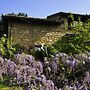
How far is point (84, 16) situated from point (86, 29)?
11.1 m

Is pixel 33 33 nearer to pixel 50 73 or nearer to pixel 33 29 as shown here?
pixel 33 29

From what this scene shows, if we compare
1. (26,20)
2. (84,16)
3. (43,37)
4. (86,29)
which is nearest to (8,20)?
(26,20)

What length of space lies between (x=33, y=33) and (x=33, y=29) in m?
0.28

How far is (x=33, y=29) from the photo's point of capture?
23.4 m

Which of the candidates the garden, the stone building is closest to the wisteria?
the garden

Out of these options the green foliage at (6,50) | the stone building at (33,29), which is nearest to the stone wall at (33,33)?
the stone building at (33,29)

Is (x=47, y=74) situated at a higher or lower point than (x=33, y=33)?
higher

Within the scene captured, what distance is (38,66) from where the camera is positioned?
495 cm

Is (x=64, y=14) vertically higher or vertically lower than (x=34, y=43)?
higher

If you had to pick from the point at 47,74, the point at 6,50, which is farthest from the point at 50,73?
the point at 6,50

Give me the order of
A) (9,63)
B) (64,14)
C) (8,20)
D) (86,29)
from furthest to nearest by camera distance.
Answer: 1. (64,14)
2. (8,20)
3. (86,29)
4. (9,63)

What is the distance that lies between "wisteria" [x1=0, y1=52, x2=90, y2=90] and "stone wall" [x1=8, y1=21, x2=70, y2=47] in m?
17.0

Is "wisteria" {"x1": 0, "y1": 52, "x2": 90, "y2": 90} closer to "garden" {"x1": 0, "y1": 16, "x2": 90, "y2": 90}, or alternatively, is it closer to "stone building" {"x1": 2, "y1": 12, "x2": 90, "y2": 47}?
"garden" {"x1": 0, "y1": 16, "x2": 90, "y2": 90}

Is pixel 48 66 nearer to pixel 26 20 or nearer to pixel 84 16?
pixel 26 20
